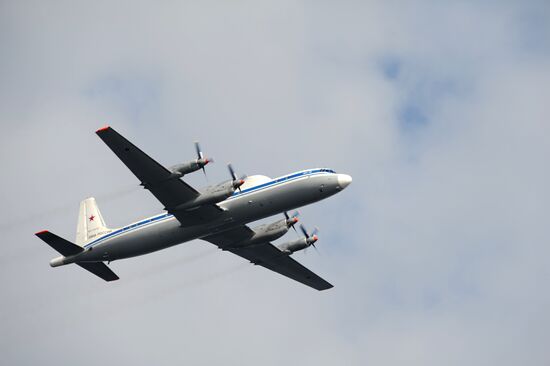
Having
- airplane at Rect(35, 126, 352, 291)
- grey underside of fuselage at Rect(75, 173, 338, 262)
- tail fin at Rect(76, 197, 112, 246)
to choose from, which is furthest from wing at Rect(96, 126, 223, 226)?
tail fin at Rect(76, 197, 112, 246)

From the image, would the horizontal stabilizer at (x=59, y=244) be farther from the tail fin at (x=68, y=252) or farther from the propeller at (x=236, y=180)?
the propeller at (x=236, y=180)

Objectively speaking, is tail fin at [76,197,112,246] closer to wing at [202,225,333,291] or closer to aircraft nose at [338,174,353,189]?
wing at [202,225,333,291]

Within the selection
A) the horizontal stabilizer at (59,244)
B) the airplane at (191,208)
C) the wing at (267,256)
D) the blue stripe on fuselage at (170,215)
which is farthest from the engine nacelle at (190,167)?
the horizontal stabilizer at (59,244)

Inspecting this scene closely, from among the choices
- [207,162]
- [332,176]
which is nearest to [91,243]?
[207,162]

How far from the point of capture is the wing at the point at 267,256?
60.8 metres

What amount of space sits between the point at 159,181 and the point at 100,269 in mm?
10800

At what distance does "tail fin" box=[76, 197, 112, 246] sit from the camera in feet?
201

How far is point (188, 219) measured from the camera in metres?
55.4

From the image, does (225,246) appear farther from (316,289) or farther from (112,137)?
(112,137)

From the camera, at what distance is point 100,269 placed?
59844 mm

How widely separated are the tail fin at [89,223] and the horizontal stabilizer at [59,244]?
2.60 meters

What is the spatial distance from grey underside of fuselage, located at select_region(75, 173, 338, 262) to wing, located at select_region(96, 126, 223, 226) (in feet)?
2.91

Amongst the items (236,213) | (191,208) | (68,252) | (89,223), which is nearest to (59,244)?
(68,252)

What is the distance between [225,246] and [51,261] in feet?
42.5
